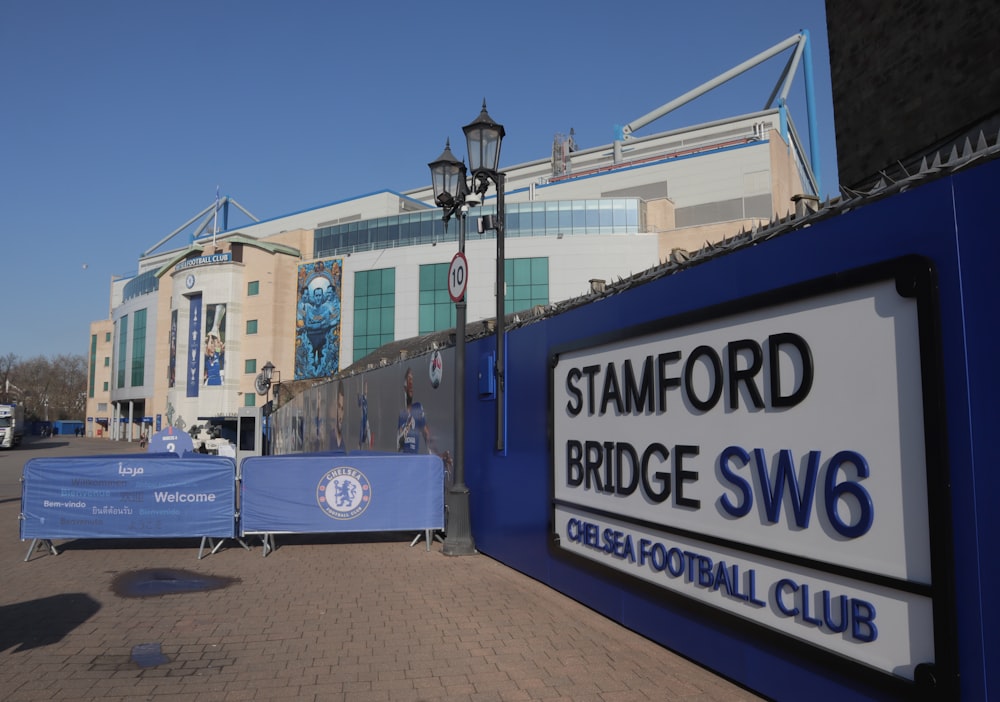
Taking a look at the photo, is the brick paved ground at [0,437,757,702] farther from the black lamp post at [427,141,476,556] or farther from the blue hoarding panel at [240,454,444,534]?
the blue hoarding panel at [240,454,444,534]

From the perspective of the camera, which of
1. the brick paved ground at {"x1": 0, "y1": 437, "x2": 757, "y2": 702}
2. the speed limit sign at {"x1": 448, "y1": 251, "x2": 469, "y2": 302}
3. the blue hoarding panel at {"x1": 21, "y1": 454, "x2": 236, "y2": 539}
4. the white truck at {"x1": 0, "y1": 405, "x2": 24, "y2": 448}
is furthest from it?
the white truck at {"x1": 0, "y1": 405, "x2": 24, "y2": 448}

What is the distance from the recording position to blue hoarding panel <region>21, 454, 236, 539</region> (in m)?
9.68

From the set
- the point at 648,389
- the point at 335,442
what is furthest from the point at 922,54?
the point at 335,442

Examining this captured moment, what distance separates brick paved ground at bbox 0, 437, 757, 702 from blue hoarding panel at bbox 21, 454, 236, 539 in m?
0.63

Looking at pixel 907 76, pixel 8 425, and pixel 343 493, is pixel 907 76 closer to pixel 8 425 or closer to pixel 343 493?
pixel 343 493

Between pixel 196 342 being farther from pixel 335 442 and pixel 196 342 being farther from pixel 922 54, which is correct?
pixel 922 54

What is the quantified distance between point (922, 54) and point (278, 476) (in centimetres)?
1056

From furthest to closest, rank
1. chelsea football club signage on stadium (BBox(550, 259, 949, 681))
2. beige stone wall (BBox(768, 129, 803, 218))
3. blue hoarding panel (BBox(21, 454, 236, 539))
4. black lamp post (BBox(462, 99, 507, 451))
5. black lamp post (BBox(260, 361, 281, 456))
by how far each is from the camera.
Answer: beige stone wall (BBox(768, 129, 803, 218)), black lamp post (BBox(260, 361, 281, 456)), blue hoarding panel (BBox(21, 454, 236, 539)), black lamp post (BBox(462, 99, 507, 451)), chelsea football club signage on stadium (BBox(550, 259, 949, 681))

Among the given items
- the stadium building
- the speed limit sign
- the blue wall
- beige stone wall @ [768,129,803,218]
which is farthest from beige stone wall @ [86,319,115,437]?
the blue wall

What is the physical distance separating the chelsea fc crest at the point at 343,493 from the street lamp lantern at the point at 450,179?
13.4 feet

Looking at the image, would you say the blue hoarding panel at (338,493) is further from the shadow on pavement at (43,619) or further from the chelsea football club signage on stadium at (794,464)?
the chelsea football club signage on stadium at (794,464)

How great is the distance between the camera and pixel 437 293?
51.1m

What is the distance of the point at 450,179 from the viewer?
34.1 feet

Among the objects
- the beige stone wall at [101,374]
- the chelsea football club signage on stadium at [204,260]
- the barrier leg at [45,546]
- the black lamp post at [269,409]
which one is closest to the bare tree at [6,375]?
the beige stone wall at [101,374]
